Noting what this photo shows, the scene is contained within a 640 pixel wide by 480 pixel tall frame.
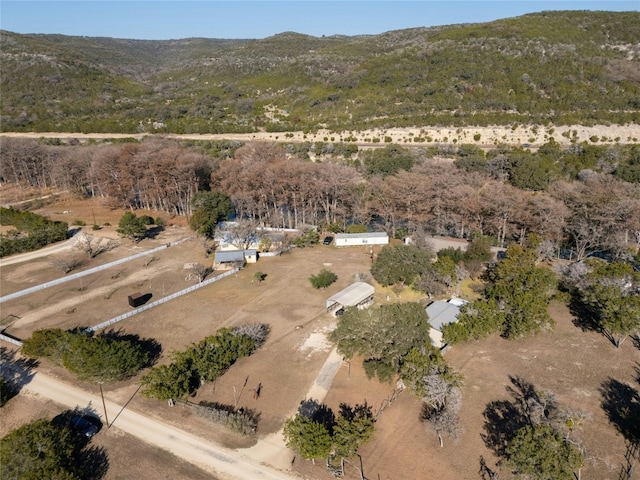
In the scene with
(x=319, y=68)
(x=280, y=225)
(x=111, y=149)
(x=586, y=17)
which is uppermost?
(x=586, y=17)

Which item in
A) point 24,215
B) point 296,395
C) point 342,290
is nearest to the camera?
point 296,395

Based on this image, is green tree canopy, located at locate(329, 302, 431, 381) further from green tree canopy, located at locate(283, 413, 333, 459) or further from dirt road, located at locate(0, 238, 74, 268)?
dirt road, located at locate(0, 238, 74, 268)

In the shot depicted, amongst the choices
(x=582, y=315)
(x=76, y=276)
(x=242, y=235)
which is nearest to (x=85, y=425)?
(x=76, y=276)

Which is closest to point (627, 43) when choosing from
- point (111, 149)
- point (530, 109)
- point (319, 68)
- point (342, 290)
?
point (530, 109)

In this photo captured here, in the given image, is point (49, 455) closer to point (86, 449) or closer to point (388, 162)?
point (86, 449)

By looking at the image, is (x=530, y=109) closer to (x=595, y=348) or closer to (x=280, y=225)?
(x=280, y=225)

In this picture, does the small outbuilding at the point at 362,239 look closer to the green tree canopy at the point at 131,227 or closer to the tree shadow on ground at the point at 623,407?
the green tree canopy at the point at 131,227
